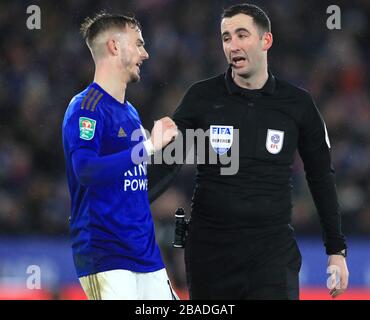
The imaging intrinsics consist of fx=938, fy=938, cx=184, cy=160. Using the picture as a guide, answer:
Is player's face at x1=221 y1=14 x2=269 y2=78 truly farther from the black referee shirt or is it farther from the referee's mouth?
the black referee shirt

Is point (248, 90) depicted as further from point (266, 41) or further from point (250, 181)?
point (250, 181)

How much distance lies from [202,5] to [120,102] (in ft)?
25.0

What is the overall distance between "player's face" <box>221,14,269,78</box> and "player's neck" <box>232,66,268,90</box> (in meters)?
0.02

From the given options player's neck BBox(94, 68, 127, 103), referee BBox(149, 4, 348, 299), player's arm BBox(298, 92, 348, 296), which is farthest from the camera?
player's arm BBox(298, 92, 348, 296)

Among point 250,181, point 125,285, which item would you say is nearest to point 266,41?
point 250,181

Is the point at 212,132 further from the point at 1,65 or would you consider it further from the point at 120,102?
the point at 1,65

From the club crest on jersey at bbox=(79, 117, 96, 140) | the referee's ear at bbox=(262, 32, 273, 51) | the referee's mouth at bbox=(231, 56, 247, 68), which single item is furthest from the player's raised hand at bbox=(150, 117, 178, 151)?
the referee's ear at bbox=(262, 32, 273, 51)

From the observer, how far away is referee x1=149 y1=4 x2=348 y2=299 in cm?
510

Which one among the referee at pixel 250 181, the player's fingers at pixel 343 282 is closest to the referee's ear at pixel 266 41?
the referee at pixel 250 181

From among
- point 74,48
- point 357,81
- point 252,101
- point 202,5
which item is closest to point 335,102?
point 357,81

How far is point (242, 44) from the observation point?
17.1 feet

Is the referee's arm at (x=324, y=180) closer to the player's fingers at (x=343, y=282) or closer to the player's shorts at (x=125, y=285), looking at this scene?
the player's fingers at (x=343, y=282)

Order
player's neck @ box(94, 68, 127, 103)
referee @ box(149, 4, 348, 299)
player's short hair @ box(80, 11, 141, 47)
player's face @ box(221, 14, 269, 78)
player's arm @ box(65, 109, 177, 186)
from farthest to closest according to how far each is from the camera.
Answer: player's face @ box(221, 14, 269, 78) → referee @ box(149, 4, 348, 299) → player's short hair @ box(80, 11, 141, 47) → player's neck @ box(94, 68, 127, 103) → player's arm @ box(65, 109, 177, 186)

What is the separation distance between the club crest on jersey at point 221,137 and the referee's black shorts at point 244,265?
0.46 metres
